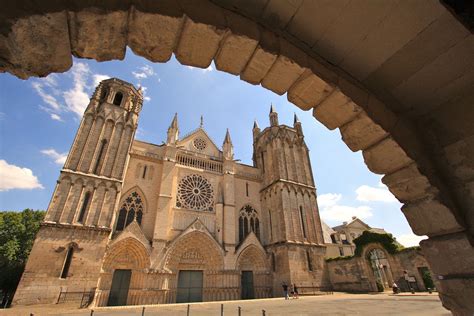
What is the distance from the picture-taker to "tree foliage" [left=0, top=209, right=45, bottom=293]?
19750 millimetres

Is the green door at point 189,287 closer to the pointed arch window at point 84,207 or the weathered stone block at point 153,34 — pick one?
the pointed arch window at point 84,207

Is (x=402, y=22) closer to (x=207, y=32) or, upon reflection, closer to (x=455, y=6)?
(x=455, y=6)

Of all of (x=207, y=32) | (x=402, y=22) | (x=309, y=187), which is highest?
(x=309, y=187)

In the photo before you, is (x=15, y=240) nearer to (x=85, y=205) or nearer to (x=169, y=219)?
(x=85, y=205)

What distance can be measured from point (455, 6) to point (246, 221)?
2145cm

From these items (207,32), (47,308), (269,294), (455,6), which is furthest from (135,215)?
(455,6)

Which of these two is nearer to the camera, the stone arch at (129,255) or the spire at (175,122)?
the stone arch at (129,255)

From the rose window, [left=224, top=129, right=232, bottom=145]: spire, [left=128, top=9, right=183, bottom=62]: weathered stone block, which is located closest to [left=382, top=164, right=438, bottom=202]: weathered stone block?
[left=128, top=9, right=183, bottom=62]: weathered stone block

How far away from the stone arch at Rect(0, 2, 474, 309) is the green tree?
2505 cm

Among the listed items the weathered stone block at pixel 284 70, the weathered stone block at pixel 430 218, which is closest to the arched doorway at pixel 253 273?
the weathered stone block at pixel 430 218

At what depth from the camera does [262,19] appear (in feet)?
7.22

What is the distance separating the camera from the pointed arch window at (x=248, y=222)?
68.8 ft

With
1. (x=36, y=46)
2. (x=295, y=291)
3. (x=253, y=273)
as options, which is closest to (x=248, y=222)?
(x=253, y=273)

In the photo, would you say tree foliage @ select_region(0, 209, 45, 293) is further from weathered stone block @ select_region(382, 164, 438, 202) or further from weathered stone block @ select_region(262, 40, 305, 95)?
weathered stone block @ select_region(382, 164, 438, 202)
